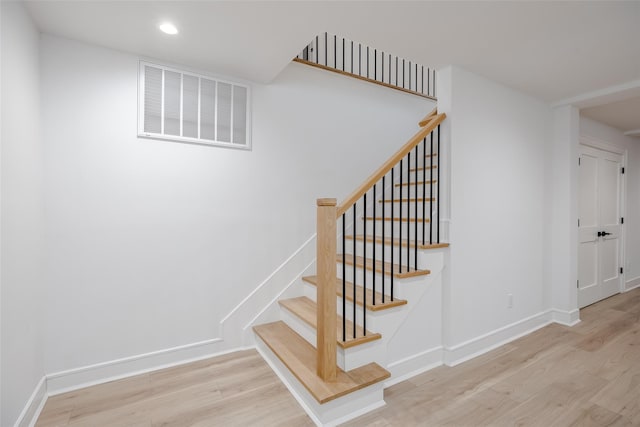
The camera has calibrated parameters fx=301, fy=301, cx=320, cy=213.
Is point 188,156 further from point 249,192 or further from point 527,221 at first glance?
point 527,221

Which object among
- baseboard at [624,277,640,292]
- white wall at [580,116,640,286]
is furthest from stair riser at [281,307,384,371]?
baseboard at [624,277,640,292]

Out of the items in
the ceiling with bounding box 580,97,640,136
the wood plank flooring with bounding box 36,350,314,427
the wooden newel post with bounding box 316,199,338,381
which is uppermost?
the ceiling with bounding box 580,97,640,136

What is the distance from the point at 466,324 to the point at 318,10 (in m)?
2.54

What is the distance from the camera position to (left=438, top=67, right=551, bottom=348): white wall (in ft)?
7.98

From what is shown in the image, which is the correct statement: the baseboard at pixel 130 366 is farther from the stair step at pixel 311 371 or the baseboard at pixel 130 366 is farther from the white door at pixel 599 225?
the white door at pixel 599 225

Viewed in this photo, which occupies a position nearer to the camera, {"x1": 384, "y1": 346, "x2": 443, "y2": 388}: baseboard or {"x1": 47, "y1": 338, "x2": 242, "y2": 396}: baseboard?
{"x1": 47, "y1": 338, "x2": 242, "y2": 396}: baseboard

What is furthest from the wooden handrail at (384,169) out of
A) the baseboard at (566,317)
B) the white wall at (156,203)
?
the baseboard at (566,317)

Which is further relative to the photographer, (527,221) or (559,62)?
(527,221)

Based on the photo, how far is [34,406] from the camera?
1.75 metres

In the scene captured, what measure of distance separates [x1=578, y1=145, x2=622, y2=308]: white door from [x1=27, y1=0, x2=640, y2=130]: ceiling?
1.68 m

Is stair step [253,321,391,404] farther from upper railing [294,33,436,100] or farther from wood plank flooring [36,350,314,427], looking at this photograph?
upper railing [294,33,436,100]

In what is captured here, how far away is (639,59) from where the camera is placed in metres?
2.30

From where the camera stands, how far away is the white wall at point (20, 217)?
1.46m

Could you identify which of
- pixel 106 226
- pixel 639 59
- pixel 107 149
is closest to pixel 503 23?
pixel 639 59
